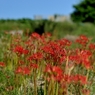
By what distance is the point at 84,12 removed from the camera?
174 feet

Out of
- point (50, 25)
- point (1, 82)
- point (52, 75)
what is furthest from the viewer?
point (50, 25)

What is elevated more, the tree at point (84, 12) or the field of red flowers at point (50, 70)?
the field of red flowers at point (50, 70)

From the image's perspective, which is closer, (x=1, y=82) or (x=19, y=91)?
(x=19, y=91)

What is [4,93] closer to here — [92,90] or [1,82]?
[1,82]

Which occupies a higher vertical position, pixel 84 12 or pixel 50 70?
pixel 50 70

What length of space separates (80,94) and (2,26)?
30.4 m

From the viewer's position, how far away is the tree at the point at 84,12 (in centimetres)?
5233

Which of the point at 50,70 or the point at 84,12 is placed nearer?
the point at 50,70

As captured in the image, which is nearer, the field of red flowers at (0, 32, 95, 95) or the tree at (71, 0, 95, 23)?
the field of red flowers at (0, 32, 95, 95)

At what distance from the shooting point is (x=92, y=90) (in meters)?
8.81

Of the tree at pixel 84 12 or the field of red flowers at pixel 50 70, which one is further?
the tree at pixel 84 12

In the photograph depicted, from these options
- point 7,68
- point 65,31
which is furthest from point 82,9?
point 7,68

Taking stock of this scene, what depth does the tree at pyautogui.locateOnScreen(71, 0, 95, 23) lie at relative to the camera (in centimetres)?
5233

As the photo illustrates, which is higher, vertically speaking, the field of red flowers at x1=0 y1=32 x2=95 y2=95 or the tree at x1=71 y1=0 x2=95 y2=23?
the field of red flowers at x1=0 y1=32 x2=95 y2=95
